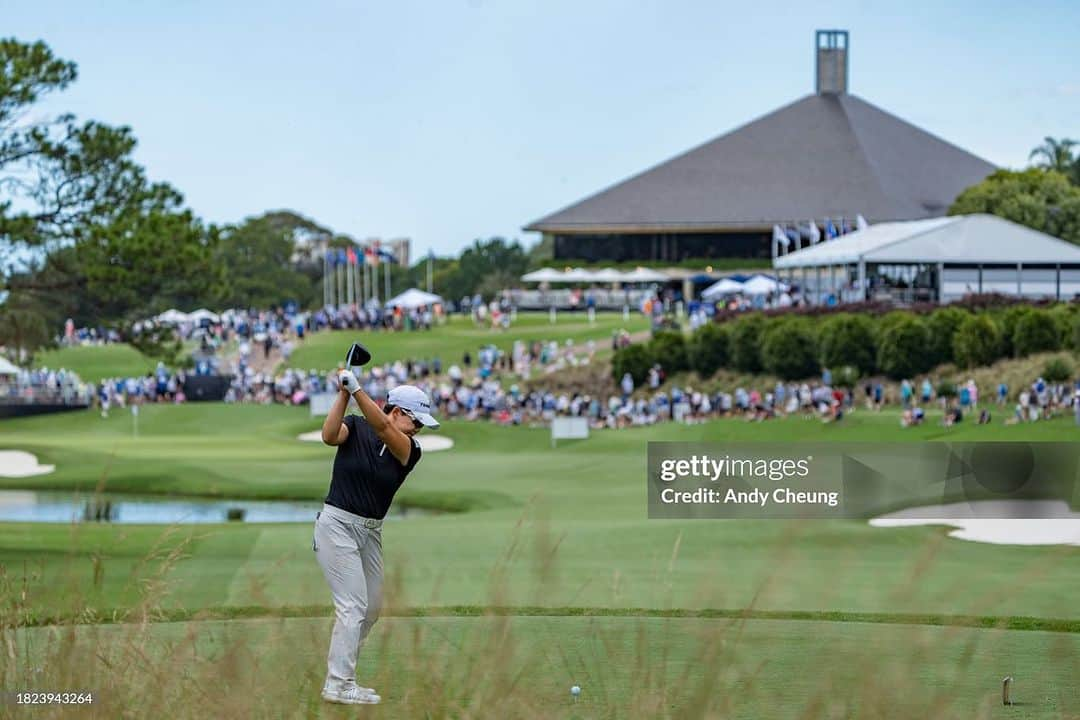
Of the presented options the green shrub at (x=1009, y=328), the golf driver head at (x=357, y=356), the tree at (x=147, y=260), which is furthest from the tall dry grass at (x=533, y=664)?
the green shrub at (x=1009, y=328)

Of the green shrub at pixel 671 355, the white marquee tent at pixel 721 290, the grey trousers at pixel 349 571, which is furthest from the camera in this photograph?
the white marquee tent at pixel 721 290

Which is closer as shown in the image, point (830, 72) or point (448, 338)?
point (448, 338)

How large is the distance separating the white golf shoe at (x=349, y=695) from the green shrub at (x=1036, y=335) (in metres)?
41.2

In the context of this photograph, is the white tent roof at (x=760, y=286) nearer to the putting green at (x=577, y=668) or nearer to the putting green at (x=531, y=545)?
the putting green at (x=531, y=545)

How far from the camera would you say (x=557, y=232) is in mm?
105375

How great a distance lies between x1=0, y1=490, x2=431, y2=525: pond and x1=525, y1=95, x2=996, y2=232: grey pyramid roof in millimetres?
72082

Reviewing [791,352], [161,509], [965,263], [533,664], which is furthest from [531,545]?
[965,263]

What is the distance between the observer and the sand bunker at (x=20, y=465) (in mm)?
35156

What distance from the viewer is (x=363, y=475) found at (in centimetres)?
845

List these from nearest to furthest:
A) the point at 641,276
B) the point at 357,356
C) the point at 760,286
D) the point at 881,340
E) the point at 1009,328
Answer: the point at 357,356, the point at 1009,328, the point at 881,340, the point at 760,286, the point at 641,276

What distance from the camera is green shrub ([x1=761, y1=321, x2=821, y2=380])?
51.4 meters

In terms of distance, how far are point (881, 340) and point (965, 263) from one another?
468 inches

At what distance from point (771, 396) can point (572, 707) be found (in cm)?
4066

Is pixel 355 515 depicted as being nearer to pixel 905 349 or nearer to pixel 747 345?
pixel 905 349
